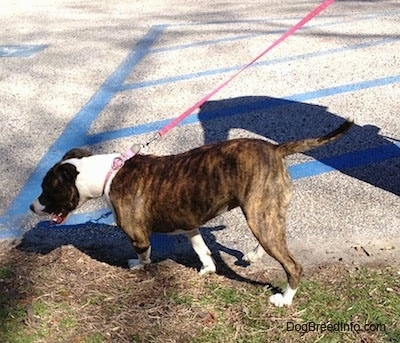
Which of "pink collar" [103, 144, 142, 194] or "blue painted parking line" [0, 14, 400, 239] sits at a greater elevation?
"pink collar" [103, 144, 142, 194]

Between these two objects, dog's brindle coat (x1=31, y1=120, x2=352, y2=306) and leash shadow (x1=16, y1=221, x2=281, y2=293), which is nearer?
dog's brindle coat (x1=31, y1=120, x2=352, y2=306)

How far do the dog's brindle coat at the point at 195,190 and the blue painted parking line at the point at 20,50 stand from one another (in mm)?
6515

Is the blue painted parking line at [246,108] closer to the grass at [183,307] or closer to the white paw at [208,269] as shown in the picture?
the grass at [183,307]

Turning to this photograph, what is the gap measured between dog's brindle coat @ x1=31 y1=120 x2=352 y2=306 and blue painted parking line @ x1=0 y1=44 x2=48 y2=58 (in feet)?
21.4

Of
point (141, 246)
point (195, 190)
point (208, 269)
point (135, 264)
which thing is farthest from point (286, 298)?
point (135, 264)

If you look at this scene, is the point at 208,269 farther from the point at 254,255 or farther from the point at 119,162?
the point at 119,162

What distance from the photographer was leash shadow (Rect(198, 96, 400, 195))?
237 inches

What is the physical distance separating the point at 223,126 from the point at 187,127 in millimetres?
366

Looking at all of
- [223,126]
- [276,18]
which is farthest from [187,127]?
[276,18]

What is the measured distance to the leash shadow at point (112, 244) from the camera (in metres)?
4.85

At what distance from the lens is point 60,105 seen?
822 cm

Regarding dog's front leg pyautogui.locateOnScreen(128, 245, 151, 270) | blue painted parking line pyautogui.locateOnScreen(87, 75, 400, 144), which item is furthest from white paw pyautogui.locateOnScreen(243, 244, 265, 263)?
blue painted parking line pyautogui.locateOnScreen(87, 75, 400, 144)

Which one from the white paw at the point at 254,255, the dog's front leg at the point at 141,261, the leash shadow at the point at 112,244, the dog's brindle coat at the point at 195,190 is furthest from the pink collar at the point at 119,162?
the white paw at the point at 254,255

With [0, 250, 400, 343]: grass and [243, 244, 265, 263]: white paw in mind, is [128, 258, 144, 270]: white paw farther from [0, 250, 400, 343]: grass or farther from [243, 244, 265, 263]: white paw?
[243, 244, 265, 263]: white paw
